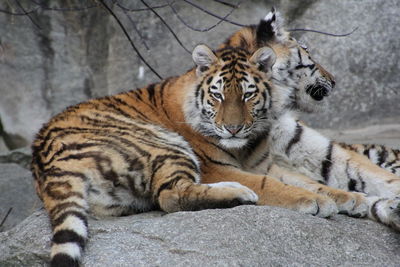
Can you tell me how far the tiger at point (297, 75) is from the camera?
4798 millimetres

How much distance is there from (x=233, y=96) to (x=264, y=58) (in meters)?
0.35

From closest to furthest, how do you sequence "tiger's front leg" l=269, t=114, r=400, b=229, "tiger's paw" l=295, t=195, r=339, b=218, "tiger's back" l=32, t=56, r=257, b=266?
1. "tiger's back" l=32, t=56, r=257, b=266
2. "tiger's paw" l=295, t=195, r=339, b=218
3. "tiger's front leg" l=269, t=114, r=400, b=229

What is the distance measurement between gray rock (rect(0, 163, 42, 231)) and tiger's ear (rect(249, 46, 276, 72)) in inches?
96.0

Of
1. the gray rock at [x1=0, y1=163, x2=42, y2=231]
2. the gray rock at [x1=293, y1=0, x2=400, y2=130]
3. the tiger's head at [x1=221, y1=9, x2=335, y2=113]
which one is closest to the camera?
the tiger's head at [x1=221, y1=9, x2=335, y2=113]

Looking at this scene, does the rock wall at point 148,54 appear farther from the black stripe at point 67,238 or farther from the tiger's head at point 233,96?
the black stripe at point 67,238

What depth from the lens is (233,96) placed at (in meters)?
4.29

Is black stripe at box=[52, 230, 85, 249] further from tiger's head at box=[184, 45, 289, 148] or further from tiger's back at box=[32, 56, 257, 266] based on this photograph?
tiger's head at box=[184, 45, 289, 148]

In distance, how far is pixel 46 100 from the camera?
8.15 metres

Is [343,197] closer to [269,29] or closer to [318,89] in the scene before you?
[318,89]

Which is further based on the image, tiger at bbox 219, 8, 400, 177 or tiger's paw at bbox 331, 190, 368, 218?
tiger at bbox 219, 8, 400, 177

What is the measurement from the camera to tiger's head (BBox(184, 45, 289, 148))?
421 cm

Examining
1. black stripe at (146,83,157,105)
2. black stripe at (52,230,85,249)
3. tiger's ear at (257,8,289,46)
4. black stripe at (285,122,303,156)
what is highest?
tiger's ear at (257,8,289,46)

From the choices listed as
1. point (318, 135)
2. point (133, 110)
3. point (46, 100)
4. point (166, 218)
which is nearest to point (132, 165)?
point (166, 218)

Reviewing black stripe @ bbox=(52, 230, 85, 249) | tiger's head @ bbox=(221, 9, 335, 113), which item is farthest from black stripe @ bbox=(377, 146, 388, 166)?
black stripe @ bbox=(52, 230, 85, 249)
